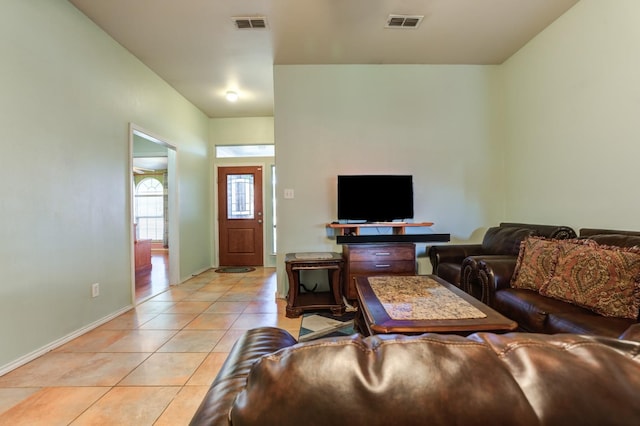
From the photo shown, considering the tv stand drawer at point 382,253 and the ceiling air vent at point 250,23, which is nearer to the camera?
the ceiling air vent at point 250,23

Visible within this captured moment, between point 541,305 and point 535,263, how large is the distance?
0.43m

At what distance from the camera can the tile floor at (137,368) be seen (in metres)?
1.58

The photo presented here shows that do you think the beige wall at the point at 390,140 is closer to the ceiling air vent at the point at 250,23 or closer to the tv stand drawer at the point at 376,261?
the tv stand drawer at the point at 376,261

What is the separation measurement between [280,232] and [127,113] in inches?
84.1

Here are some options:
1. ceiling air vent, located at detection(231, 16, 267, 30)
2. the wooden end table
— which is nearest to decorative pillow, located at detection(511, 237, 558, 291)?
the wooden end table

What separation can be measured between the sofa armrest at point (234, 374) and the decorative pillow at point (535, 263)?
73.2 inches

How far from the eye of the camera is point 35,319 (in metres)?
2.16

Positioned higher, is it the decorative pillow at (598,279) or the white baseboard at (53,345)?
the decorative pillow at (598,279)

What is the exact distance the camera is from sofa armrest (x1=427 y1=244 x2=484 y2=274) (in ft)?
10.2

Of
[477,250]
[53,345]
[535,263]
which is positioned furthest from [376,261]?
[53,345]

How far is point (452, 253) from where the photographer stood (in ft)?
10.3

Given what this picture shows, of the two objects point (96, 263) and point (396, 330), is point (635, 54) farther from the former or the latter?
point (96, 263)

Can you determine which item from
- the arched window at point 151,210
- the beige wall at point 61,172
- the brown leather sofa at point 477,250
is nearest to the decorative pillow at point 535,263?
the brown leather sofa at point 477,250

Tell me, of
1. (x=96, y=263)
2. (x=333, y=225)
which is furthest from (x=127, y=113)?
(x=333, y=225)
